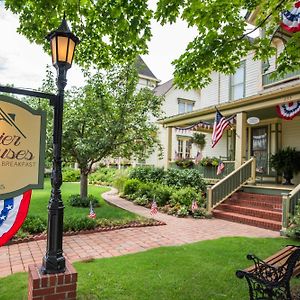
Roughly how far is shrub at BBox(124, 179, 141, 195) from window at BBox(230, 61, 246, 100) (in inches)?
268

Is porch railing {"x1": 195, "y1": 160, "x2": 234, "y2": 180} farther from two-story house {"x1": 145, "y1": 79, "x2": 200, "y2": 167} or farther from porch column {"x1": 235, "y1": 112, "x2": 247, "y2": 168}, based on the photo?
two-story house {"x1": 145, "y1": 79, "x2": 200, "y2": 167}

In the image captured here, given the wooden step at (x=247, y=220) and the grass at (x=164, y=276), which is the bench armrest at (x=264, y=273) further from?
the wooden step at (x=247, y=220)

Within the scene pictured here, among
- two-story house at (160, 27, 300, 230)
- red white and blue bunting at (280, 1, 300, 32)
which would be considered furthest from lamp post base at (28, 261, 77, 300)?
red white and blue bunting at (280, 1, 300, 32)

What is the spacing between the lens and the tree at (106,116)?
1098cm

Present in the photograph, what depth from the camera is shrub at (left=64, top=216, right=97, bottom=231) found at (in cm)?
800

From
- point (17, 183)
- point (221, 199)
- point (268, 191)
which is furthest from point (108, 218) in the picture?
point (17, 183)

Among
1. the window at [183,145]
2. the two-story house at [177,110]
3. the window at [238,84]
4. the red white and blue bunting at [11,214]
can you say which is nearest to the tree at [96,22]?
the red white and blue bunting at [11,214]

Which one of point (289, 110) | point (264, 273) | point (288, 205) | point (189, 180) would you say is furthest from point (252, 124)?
point (264, 273)

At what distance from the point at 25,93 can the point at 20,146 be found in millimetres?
597

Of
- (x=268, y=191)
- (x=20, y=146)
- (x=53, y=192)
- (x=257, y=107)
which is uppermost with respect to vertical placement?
(x=257, y=107)

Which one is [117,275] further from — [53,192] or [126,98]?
[126,98]

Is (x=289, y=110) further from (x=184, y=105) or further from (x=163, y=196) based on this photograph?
(x=184, y=105)

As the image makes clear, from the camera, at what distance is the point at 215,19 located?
18.9ft

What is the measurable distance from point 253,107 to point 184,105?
1649 cm
